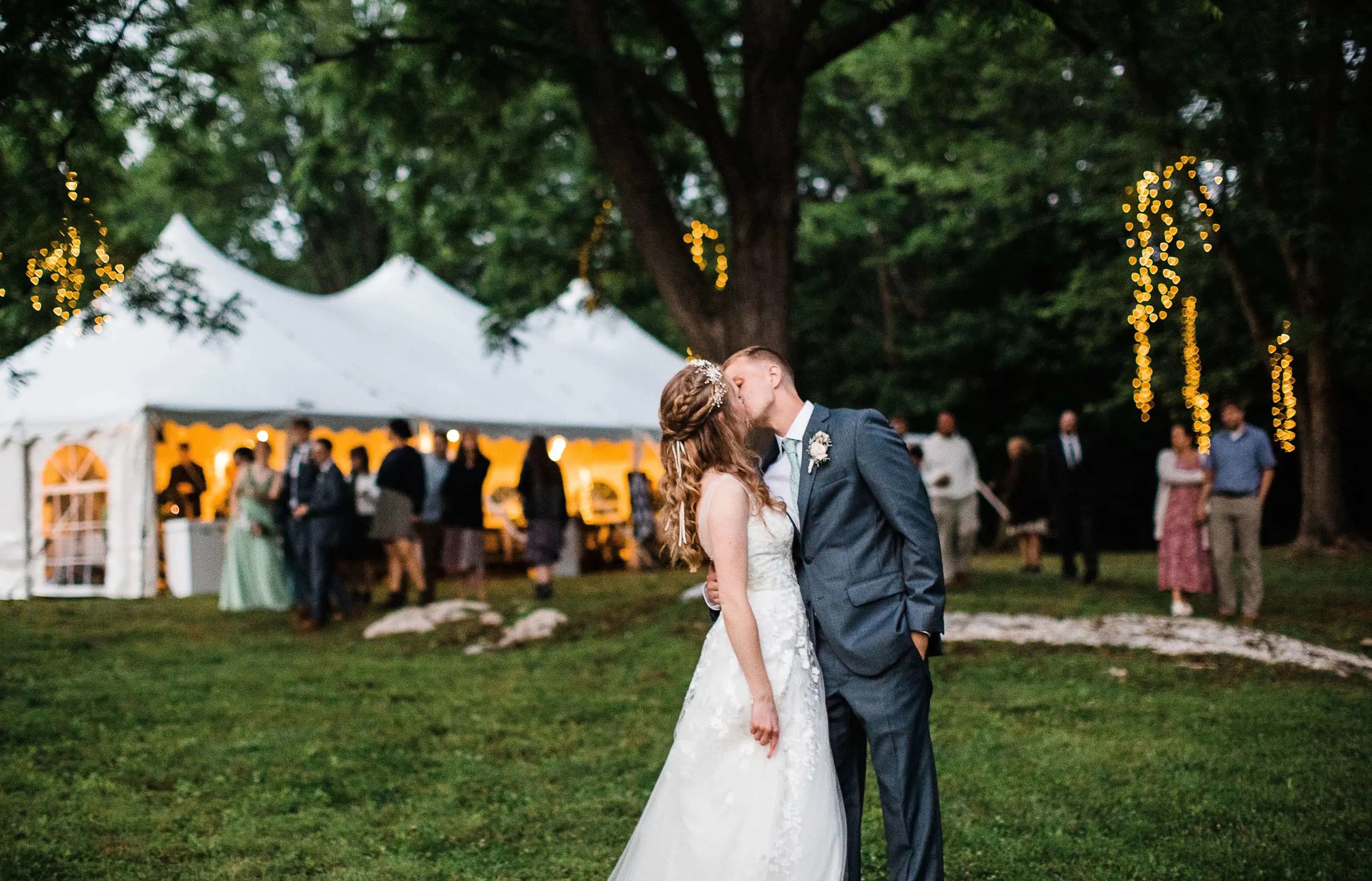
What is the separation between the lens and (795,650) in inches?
145

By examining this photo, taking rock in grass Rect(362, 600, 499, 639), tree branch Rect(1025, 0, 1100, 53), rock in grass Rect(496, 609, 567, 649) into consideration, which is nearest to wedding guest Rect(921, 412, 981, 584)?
rock in grass Rect(496, 609, 567, 649)

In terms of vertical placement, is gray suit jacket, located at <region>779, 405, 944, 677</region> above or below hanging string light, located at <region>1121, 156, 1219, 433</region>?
below

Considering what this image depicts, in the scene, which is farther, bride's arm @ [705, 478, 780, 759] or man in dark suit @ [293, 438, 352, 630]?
man in dark suit @ [293, 438, 352, 630]

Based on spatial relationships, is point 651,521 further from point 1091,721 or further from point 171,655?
point 1091,721

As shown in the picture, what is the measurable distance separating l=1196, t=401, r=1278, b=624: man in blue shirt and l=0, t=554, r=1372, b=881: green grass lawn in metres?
0.65

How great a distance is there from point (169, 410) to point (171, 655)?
20.2 feet

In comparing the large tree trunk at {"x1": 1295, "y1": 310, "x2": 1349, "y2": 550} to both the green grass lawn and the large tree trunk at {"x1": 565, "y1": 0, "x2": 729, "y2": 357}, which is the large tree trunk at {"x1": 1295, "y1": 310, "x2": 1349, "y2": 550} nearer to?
the green grass lawn

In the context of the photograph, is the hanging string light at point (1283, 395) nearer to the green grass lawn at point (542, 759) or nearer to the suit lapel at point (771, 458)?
the green grass lawn at point (542, 759)

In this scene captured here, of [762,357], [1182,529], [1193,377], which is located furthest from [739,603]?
[1193,377]

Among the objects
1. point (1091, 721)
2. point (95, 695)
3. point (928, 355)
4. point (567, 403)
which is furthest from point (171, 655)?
point (928, 355)

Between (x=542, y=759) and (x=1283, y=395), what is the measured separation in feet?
51.2

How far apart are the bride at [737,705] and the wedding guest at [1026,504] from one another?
540 inches

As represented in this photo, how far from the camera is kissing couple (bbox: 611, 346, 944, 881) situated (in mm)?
3547

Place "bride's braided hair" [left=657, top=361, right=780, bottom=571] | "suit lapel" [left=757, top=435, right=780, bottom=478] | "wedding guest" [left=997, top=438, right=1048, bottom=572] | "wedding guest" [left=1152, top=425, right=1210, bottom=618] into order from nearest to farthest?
"bride's braided hair" [left=657, top=361, right=780, bottom=571], "suit lapel" [left=757, top=435, right=780, bottom=478], "wedding guest" [left=1152, top=425, right=1210, bottom=618], "wedding guest" [left=997, top=438, right=1048, bottom=572]
